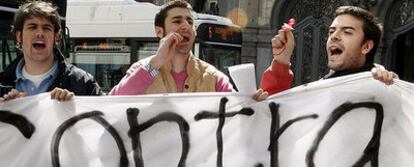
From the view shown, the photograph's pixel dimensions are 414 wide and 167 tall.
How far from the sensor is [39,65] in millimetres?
3051

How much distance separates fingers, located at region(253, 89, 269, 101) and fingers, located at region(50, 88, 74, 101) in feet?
2.85

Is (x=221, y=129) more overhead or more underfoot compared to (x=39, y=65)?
more underfoot

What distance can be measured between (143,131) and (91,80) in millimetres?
376

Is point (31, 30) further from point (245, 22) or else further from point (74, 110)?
point (245, 22)

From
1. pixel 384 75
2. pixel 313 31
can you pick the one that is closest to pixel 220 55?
pixel 313 31

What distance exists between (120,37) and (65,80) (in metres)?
8.30

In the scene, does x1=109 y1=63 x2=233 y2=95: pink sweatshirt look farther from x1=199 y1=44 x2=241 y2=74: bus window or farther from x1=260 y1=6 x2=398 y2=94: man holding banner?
x1=199 y1=44 x2=241 y2=74: bus window

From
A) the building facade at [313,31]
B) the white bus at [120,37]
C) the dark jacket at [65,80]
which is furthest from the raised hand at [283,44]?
the building facade at [313,31]

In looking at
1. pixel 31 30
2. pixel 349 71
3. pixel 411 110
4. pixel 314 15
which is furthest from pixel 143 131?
pixel 314 15

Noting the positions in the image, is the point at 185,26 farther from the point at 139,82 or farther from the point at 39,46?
the point at 39,46

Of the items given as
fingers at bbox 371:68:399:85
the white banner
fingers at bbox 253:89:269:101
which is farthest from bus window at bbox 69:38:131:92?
fingers at bbox 371:68:399:85

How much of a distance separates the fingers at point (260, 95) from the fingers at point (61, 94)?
2.85 feet

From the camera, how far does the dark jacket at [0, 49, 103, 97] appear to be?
3074 mm

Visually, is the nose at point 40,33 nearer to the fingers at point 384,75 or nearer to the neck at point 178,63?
the neck at point 178,63
